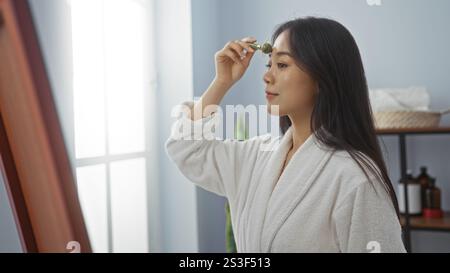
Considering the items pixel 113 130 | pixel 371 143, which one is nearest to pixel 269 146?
pixel 371 143

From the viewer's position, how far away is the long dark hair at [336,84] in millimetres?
487

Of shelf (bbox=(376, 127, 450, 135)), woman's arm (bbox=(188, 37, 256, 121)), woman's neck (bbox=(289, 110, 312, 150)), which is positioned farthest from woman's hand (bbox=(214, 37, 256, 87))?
shelf (bbox=(376, 127, 450, 135))

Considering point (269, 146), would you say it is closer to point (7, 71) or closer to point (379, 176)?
point (379, 176)

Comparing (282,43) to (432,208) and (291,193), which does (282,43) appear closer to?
(291,193)

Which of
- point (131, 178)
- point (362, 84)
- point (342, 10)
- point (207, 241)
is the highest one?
point (342, 10)

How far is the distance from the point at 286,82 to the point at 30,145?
Answer: 1.04 ft

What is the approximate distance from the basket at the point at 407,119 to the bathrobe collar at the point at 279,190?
1.69 ft

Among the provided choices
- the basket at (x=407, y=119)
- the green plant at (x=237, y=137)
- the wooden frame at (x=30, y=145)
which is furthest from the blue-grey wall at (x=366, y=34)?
the wooden frame at (x=30, y=145)

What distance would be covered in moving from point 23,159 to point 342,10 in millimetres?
464

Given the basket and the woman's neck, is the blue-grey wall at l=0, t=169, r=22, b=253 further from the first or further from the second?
the basket

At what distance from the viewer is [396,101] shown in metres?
0.94

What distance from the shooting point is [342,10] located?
1.83 feet

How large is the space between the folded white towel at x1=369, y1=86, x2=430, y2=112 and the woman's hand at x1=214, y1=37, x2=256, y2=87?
41 cm

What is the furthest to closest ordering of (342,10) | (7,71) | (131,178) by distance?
(131,178), (342,10), (7,71)
